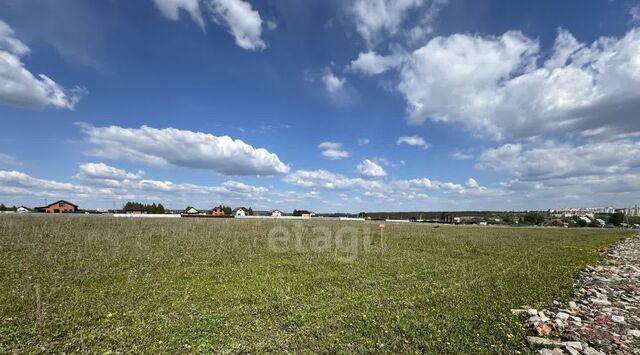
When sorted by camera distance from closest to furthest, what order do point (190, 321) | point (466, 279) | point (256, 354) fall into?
point (256, 354), point (190, 321), point (466, 279)

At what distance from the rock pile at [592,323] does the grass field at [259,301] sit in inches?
20.4

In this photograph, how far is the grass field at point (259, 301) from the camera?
6.75 m

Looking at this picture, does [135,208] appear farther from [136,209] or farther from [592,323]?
[592,323]

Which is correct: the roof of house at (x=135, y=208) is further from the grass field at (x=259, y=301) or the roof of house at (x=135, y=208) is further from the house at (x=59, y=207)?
the grass field at (x=259, y=301)

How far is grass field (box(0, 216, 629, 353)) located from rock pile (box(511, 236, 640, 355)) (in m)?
0.52

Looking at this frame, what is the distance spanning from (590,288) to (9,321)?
56.6 ft

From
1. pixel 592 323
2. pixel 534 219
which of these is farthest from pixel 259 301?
pixel 534 219

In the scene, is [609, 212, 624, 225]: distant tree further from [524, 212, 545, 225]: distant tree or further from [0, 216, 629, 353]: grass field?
[0, 216, 629, 353]: grass field

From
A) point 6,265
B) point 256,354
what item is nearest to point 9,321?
point 256,354

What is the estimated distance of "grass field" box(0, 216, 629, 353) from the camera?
6750 millimetres

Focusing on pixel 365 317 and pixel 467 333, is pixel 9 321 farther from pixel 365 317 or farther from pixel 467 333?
pixel 467 333

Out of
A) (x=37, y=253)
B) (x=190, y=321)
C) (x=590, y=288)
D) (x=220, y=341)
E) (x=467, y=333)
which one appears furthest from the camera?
(x=37, y=253)

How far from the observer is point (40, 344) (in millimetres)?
6516

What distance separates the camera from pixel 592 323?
7953mm
